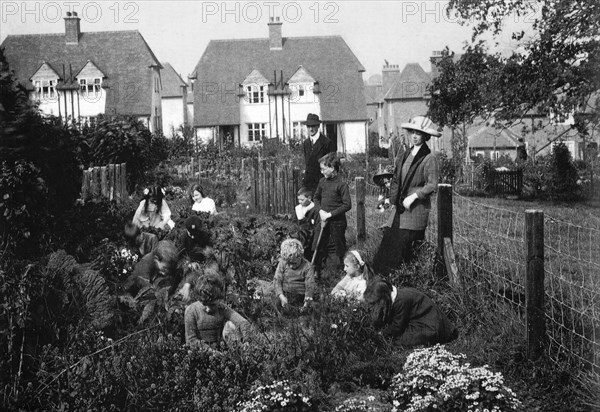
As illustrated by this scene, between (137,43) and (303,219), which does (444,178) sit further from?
(137,43)

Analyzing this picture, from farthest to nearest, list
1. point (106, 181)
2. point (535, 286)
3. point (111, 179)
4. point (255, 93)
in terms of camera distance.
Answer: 1. point (255, 93)
2. point (111, 179)
3. point (106, 181)
4. point (535, 286)

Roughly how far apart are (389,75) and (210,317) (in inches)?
2632

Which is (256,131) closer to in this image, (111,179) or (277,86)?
(277,86)

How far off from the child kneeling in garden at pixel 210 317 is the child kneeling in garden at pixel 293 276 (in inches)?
49.5

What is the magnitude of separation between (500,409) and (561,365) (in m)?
0.78

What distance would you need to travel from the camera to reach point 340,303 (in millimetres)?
6367

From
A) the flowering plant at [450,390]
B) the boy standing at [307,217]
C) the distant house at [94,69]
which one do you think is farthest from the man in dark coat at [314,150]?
the distant house at [94,69]

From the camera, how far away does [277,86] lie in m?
52.3

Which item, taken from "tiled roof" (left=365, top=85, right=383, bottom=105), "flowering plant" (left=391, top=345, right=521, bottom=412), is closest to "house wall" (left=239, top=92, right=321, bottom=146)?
"tiled roof" (left=365, top=85, right=383, bottom=105)

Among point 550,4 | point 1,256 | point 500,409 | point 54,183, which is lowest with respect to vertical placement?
point 500,409

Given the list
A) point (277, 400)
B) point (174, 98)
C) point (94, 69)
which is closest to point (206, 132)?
point (94, 69)

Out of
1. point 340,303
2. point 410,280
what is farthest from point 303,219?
point 340,303

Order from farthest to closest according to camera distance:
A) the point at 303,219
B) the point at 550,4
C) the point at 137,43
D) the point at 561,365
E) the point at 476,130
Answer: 1. the point at 476,130
2. the point at 137,43
3. the point at 550,4
4. the point at 303,219
5. the point at 561,365

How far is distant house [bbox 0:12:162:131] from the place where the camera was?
4928 centimetres
